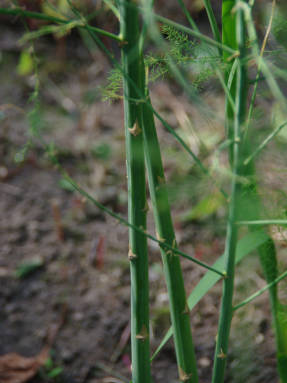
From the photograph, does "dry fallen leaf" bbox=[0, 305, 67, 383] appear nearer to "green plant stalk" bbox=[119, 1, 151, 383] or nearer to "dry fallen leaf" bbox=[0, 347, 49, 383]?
"dry fallen leaf" bbox=[0, 347, 49, 383]

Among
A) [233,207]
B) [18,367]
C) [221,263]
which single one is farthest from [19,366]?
[233,207]

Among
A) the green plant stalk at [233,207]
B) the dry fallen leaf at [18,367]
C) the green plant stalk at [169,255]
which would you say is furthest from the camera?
the dry fallen leaf at [18,367]

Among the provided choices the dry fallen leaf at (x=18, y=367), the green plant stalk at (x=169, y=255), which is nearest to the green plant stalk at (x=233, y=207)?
the green plant stalk at (x=169, y=255)

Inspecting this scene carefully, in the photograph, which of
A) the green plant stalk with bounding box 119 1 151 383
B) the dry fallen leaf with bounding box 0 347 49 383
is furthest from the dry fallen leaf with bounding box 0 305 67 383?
the green plant stalk with bounding box 119 1 151 383

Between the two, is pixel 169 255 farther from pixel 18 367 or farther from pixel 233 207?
pixel 18 367

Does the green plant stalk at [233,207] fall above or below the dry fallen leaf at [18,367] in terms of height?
above

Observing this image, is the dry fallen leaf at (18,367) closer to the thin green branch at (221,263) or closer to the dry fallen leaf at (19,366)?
the dry fallen leaf at (19,366)

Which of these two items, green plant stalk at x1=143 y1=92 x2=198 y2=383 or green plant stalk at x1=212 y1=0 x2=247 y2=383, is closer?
green plant stalk at x1=212 y1=0 x2=247 y2=383
